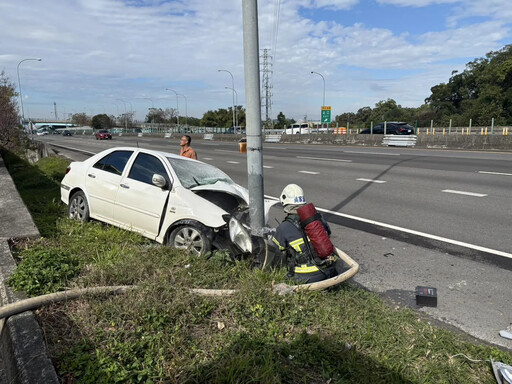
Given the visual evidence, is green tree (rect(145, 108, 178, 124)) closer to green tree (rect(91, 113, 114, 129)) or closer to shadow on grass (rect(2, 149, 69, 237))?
green tree (rect(91, 113, 114, 129))

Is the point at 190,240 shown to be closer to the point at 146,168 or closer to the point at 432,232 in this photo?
the point at 146,168

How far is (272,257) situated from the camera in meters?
4.23

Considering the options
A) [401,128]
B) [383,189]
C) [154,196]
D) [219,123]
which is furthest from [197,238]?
[219,123]

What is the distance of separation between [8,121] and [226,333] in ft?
65.1

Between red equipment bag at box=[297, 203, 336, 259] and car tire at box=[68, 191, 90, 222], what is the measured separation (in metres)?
4.03

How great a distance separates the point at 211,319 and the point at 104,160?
4.23m

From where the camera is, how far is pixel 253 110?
4500mm

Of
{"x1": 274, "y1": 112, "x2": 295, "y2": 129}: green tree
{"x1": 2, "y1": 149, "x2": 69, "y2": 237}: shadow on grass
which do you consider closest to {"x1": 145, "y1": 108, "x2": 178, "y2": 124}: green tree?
{"x1": 274, "y1": 112, "x2": 295, "y2": 129}: green tree

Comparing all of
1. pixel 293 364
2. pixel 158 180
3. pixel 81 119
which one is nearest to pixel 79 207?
pixel 158 180

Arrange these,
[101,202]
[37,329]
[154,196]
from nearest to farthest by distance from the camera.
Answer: [37,329] → [154,196] → [101,202]

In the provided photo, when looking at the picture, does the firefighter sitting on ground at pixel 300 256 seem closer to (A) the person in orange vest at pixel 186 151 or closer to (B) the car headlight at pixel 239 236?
(B) the car headlight at pixel 239 236

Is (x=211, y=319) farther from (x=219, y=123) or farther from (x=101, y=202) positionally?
(x=219, y=123)

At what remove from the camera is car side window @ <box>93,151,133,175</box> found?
20.2ft

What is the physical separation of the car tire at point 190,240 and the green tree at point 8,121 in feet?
56.2
